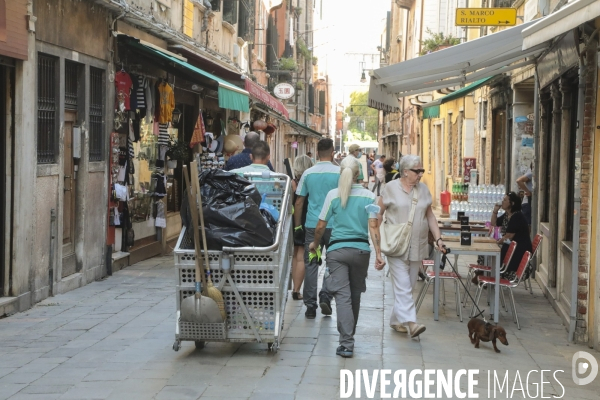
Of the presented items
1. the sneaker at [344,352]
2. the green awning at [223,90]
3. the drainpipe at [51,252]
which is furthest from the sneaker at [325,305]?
the green awning at [223,90]

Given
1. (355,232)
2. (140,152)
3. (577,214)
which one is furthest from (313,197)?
(140,152)

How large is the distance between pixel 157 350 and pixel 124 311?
213 centimetres

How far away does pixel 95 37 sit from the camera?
11.9 meters

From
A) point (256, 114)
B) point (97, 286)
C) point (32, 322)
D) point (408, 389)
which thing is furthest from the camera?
point (256, 114)

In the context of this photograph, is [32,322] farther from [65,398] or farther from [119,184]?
[119,184]

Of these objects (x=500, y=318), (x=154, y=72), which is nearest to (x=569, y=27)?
(x=500, y=318)

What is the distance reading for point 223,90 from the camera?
14086 millimetres

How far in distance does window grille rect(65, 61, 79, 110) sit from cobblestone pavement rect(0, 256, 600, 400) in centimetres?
237

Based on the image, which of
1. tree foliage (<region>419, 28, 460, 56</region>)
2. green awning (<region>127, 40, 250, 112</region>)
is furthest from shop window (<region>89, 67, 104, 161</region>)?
tree foliage (<region>419, 28, 460, 56</region>)

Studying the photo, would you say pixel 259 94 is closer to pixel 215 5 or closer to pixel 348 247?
pixel 215 5

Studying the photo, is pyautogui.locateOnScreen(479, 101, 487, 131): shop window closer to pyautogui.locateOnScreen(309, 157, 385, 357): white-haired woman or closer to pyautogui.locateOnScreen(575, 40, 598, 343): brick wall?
pyautogui.locateOnScreen(575, 40, 598, 343): brick wall

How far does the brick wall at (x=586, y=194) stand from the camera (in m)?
8.81

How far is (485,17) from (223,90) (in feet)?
13.2

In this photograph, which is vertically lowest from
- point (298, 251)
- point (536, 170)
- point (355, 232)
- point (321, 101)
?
point (298, 251)
